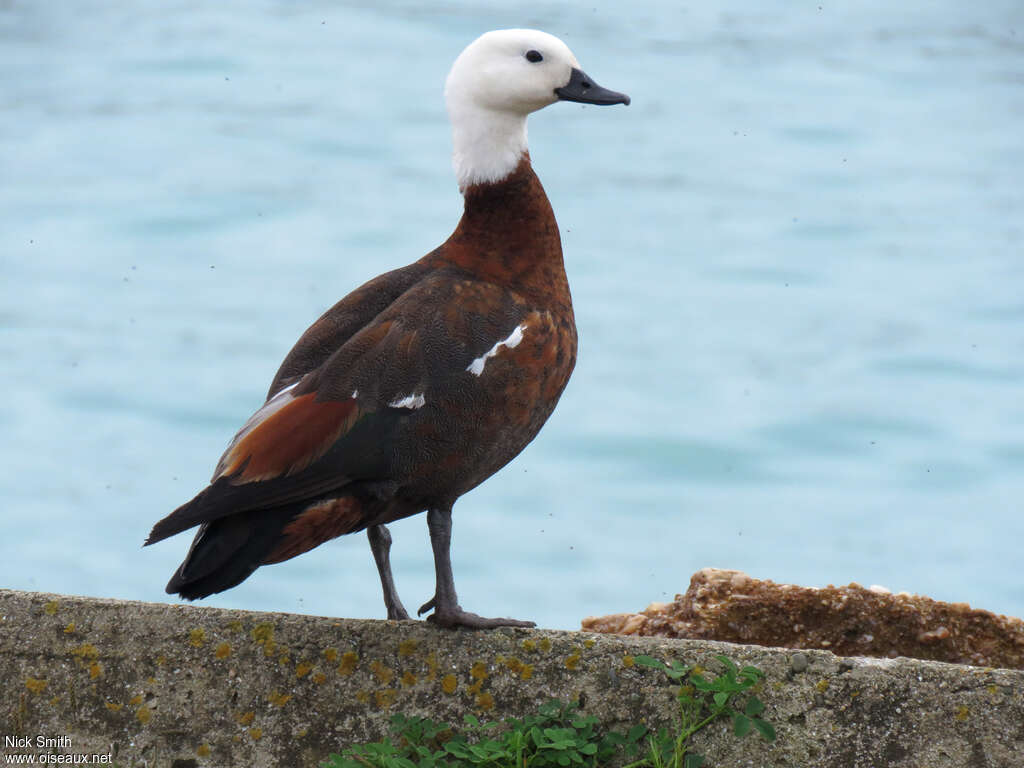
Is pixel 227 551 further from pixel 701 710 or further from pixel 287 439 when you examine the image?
pixel 701 710

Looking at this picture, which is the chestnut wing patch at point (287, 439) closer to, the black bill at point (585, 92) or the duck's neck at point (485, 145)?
the duck's neck at point (485, 145)

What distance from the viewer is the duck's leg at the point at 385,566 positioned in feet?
9.36

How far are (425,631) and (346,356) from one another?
546 millimetres

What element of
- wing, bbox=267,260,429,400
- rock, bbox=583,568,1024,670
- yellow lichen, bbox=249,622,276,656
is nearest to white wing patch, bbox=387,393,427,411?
wing, bbox=267,260,429,400

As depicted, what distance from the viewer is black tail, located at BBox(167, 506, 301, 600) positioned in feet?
7.98

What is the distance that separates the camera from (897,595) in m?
3.09

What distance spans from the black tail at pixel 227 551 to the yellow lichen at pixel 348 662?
10.3 inches

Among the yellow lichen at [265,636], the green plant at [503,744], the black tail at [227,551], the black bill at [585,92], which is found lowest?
the green plant at [503,744]

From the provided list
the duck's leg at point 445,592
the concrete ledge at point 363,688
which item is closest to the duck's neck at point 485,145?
the duck's leg at point 445,592

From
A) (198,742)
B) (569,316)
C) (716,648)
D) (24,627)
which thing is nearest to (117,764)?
(198,742)

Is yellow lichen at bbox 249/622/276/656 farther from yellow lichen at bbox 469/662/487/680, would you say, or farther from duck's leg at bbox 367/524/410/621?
duck's leg at bbox 367/524/410/621

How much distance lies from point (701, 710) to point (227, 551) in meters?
0.89

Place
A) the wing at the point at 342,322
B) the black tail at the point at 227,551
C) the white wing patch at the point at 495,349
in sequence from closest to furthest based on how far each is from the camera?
the black tail at the point at 227,551 < the white wing patch at the point at 495,349 < the wing at the point at 342,322

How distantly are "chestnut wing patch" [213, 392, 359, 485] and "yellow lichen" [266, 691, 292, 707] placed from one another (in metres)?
0.38
